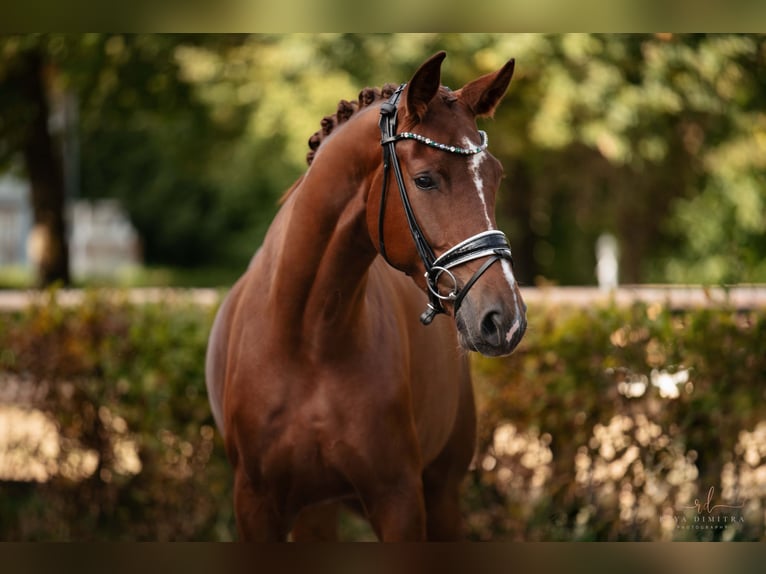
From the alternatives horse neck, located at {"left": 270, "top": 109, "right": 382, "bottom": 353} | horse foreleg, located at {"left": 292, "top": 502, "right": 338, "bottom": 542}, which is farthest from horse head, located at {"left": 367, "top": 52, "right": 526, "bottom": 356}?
horse foreleg, located at {"left": 292, "top": 502, "right": 338, "bottom": 542}

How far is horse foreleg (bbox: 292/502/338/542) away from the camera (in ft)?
13.6

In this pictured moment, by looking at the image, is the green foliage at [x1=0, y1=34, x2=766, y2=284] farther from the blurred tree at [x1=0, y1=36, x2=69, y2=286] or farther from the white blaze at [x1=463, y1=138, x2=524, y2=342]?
the white blaze at [x1=463, y1=138, x2=524, y2=342]

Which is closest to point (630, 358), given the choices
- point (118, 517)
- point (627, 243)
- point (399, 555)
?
point (399, 555)

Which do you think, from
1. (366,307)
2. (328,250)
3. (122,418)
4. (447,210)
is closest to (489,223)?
(447,210)

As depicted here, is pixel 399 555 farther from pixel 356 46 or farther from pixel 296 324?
pixel 356 46

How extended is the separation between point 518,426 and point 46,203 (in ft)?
26.4

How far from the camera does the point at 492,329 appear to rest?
107 inches

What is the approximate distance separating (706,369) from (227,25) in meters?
3.22

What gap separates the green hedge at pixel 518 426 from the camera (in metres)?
5.38

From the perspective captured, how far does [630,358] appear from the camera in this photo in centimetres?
541

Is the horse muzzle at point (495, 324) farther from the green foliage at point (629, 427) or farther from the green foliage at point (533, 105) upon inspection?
the green foliage at point (533, 105)

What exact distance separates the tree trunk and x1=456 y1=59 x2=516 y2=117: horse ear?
9083 mm

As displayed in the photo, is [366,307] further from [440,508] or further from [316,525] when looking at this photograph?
[316,525]

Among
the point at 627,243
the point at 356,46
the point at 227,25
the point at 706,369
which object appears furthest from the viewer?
the point at 627,243
